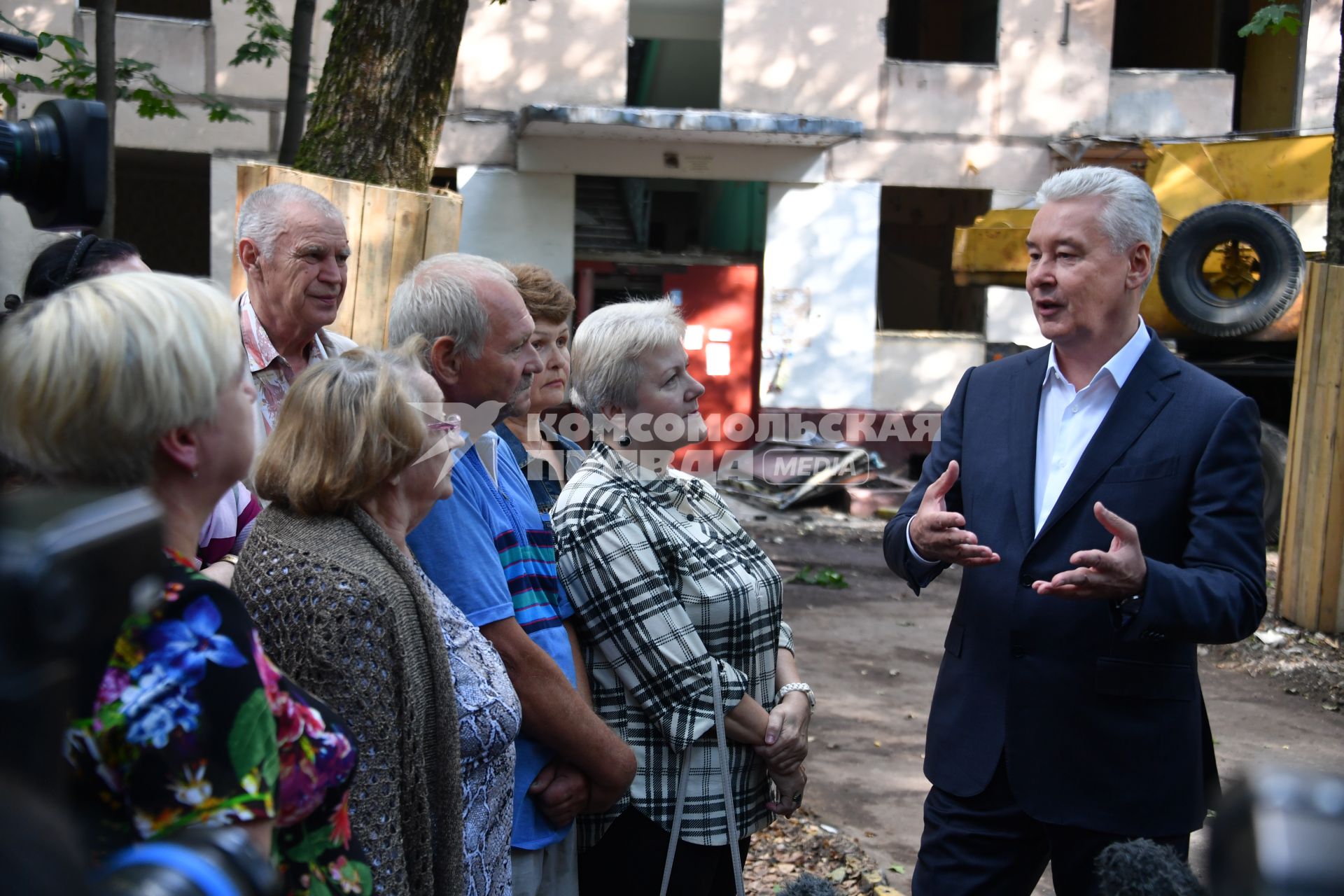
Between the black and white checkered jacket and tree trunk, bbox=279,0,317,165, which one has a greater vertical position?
tree trunk, bbox=279,0,317,165

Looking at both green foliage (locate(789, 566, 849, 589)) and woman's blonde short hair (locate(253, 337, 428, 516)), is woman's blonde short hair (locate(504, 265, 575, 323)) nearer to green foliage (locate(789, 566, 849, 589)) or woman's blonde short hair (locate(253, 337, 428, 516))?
woman's blonde short hair (locate(253, 337, 428, 516))

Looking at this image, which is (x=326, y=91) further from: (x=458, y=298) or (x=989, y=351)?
(x=989, y=351)

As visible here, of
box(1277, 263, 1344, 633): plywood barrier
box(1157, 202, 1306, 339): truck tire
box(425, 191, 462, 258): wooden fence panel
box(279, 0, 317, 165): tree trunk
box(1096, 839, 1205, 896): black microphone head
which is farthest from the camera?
box(1157, 202, 1306, 339): truck tire

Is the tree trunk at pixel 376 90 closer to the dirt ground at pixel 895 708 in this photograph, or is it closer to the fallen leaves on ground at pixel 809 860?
the fallen leaves on ground at pixel 809 860

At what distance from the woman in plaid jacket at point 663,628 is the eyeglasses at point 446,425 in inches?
19.9

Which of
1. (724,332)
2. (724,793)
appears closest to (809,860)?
(724,793)

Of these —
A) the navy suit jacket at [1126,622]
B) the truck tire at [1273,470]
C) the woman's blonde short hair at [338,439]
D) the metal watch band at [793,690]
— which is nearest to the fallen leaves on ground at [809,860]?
the metal watch band at [793,690]

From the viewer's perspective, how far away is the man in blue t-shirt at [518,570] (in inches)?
93.6

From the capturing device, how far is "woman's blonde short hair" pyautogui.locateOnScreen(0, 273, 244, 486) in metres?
1.29

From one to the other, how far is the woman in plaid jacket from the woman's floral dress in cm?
132

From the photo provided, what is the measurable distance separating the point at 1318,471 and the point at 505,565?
20.5ft

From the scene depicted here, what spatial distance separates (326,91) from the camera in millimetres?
4605

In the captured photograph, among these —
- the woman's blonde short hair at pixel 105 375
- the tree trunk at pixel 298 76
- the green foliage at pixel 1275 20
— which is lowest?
the woman's blonde short hair at pixel 105 375

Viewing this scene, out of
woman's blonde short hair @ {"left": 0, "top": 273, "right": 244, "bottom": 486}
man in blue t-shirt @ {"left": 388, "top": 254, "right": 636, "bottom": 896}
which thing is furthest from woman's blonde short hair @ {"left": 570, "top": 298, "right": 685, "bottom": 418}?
woman's blonde short hair @ {"left": 0, "top": 273, "right": 244, "bottom": 486}
